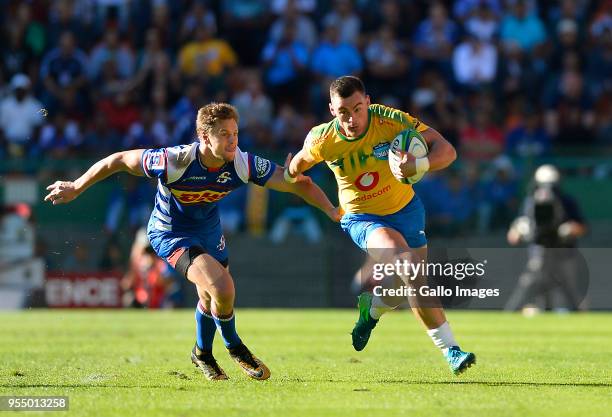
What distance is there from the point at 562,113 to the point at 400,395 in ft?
47.5

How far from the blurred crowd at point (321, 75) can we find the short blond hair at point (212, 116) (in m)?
11.7

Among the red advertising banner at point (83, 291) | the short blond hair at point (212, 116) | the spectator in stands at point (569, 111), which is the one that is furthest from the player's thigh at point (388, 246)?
the red advertising banner at point (83, 291)

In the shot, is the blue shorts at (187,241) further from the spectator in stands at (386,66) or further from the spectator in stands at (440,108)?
the spectator in stands at (386,66)

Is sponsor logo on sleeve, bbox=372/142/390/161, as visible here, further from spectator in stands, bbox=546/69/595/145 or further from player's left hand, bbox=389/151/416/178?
spectator in stands, bbox=546/69/595/145

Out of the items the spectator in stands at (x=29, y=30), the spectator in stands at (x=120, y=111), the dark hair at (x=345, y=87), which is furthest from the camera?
the spectator in stands at (x=29, y=30)

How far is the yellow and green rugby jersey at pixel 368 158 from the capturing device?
10.2 meters

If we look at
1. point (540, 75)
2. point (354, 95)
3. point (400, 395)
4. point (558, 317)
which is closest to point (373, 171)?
point (354, 95)

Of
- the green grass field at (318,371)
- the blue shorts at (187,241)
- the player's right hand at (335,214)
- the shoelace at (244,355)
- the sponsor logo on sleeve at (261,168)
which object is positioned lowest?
the green grass field at (318,371)

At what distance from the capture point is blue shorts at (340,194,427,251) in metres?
10.5

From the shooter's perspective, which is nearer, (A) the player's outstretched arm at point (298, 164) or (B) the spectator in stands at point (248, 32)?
(A) the player's outstretched arm at point (298, 164)

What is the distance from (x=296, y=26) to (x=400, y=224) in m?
13.4

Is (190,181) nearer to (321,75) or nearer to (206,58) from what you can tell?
(321,75)

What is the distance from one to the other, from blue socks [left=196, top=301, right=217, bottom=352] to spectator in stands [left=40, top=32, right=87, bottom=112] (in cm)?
1341

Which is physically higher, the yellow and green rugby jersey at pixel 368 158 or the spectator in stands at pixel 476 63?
the spectator in stands at pixel 476 63
